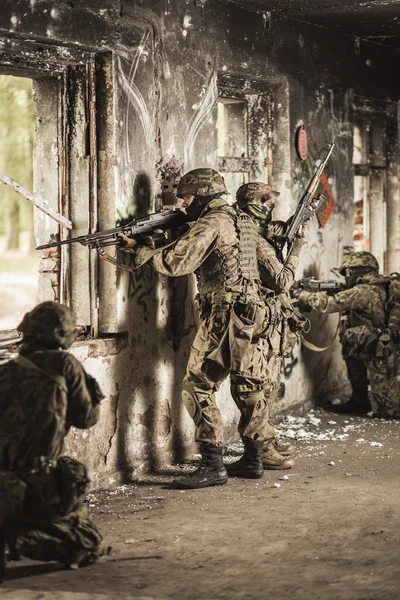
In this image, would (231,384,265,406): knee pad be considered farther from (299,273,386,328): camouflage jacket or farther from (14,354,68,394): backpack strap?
(14,354,68,394): backpack strap

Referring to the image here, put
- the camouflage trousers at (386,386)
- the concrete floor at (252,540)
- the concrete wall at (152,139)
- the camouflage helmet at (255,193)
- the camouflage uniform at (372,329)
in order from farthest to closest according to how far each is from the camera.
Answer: the camouflage trousers at (386,386), the camouflage uniform at (372,329), the camouflage helmet at (255,193), the concrete wall at (152,139), the concrete floor at (252,540)

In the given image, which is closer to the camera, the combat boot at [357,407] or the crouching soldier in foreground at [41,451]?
the crouching soldier in foreground at [41,451]

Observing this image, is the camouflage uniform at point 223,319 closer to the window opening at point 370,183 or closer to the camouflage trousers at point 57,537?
the camouflage trousers at point 57,537

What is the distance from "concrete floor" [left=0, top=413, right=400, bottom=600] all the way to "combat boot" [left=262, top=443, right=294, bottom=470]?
0.07 meters

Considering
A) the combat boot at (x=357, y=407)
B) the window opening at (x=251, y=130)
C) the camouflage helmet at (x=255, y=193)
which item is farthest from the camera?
the combat boot at (x=357, y=407)

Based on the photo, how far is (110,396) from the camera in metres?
6.09

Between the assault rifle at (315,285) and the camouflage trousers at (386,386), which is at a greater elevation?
the assault rifle at (315,285)

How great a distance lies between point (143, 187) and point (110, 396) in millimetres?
1454

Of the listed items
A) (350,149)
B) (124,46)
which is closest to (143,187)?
(124,46)

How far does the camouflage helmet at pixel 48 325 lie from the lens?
4.33 m

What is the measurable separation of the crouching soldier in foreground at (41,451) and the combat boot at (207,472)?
169 centimetres

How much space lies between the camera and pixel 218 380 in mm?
6230

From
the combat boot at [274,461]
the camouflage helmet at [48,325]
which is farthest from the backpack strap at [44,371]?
the combat boot at [274,461]

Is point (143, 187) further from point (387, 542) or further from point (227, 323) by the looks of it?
point (387, 542)
